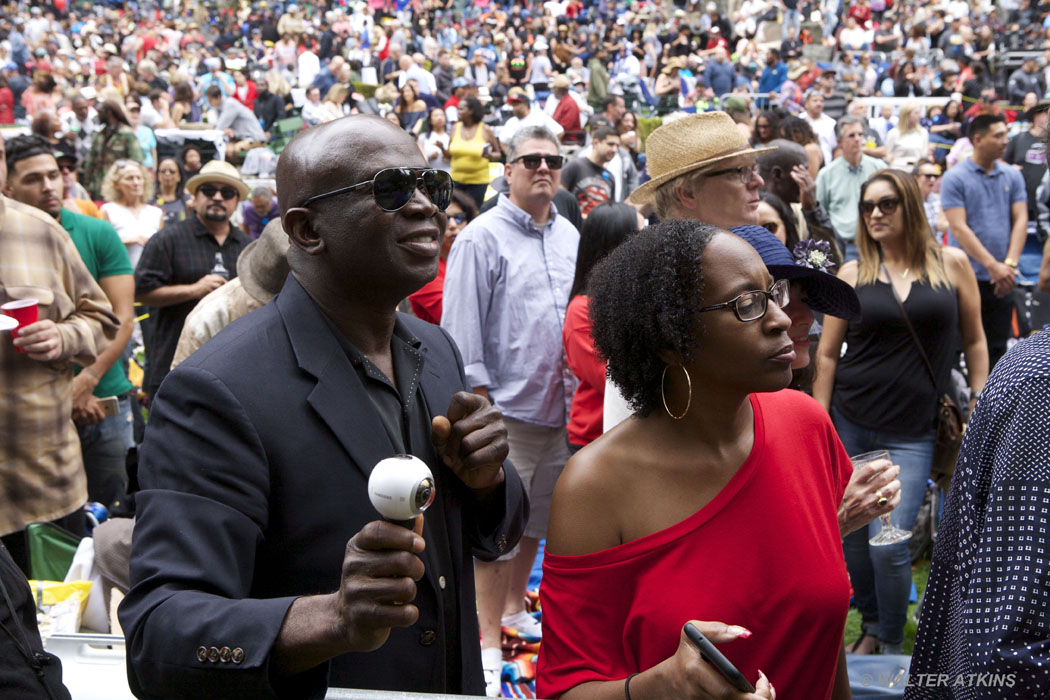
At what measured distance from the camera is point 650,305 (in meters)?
2.11

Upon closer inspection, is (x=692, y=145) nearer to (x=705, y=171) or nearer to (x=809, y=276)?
(x=705, y=171)

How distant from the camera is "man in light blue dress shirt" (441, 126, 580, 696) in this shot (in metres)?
4.71

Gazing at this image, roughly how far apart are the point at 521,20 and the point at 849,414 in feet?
86.1

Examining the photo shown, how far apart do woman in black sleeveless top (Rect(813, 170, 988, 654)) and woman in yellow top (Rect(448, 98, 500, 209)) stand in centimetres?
735

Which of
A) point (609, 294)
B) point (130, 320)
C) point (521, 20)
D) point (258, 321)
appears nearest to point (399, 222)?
point (258, 321)

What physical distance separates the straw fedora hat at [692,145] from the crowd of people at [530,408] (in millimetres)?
13

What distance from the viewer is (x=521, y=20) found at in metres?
28.9

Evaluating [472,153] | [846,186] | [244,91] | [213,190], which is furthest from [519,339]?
[244,91]

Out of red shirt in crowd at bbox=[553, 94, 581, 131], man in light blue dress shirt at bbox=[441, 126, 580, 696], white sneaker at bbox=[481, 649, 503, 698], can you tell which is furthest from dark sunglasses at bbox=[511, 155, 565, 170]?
red shirt in crowd at bbox=[553, 94, 581, 131]

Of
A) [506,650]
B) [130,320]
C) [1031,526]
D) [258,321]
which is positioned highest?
[258,321]

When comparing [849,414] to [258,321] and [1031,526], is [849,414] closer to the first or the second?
[1031,526]

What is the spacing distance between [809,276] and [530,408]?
192 cm

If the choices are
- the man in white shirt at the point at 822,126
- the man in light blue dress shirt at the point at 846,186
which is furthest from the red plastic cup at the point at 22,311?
the man in white shirt at the point at 822,126

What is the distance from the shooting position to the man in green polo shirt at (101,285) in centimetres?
479
